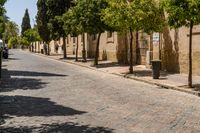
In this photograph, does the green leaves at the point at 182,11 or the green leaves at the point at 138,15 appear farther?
the green leaves at the point at 138,15

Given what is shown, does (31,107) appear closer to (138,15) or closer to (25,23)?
(138,15)

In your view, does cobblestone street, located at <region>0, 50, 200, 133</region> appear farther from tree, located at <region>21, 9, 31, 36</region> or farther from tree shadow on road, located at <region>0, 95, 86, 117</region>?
tree, located at <region>21, 9, 31, 36</region>

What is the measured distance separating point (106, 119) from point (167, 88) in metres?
8.60

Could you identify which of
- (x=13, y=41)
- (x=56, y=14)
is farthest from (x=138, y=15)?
(x=13, y=41)

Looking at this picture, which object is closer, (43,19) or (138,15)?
(138,15)

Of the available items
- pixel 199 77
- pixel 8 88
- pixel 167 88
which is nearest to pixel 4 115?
pixel 8 88

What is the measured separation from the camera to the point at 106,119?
11.6m

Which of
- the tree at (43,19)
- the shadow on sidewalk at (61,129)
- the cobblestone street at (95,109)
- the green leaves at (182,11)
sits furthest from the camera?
the tree at (43,19)

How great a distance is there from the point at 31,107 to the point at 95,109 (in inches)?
76.8

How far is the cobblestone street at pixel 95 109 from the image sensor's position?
10570 mm

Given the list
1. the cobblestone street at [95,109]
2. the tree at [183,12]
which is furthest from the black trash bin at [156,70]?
the tree at [183,12]

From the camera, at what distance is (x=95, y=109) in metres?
13.3

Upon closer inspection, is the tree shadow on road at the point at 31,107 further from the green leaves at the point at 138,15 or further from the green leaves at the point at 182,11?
the green leaves at the point at 138,15

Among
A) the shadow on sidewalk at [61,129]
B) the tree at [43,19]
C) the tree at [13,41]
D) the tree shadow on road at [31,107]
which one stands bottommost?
the shadow on sidewalk at [61,129]
